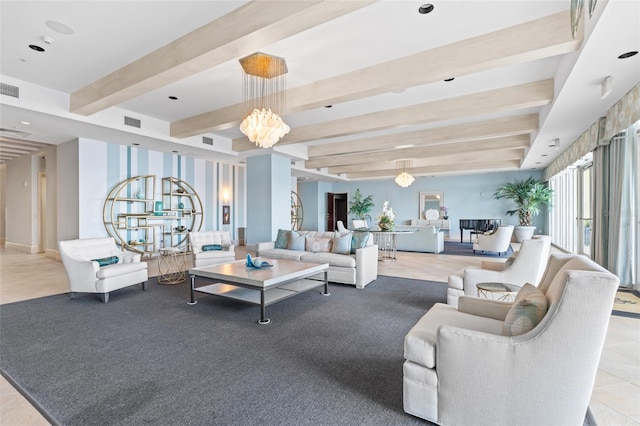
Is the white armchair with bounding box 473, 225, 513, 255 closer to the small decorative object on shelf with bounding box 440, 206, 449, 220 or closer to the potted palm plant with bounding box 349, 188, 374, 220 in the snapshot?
the small decorative object on shelf with bounding box 440, 206, 449, 220

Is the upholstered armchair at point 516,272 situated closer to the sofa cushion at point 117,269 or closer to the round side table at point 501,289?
the round side table at point 501,289

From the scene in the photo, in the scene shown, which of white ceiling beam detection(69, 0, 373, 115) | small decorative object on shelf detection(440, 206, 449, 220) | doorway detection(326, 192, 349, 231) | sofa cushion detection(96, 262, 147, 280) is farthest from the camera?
doorway detection(326, 192, 349, 231)

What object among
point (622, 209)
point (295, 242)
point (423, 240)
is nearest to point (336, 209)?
point (423, 240)

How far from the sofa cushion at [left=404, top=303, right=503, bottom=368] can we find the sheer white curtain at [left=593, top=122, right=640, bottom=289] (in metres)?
4.05

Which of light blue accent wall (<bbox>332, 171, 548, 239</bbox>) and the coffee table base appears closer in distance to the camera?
the coffee table base

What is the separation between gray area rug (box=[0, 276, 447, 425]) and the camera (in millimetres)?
1889

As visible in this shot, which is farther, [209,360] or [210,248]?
[210,248]

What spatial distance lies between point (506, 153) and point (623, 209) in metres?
5.38

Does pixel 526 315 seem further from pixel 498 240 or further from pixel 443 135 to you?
pixel 498 240

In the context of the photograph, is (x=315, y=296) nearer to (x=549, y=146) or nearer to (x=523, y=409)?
(x=523, y=409)

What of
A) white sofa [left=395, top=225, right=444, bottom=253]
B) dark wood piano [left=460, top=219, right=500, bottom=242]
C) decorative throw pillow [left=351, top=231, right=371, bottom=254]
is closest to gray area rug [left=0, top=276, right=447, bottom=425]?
decorative throw pillow [left=351, top=231, right=371, bottom=254]

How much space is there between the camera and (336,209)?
16562 millimetres

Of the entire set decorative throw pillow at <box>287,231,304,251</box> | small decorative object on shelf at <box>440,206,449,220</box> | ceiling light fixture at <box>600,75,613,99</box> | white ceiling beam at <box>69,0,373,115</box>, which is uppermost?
white ceiling beam at <box>69,0,373,115</box>

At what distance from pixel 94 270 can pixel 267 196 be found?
444cm
